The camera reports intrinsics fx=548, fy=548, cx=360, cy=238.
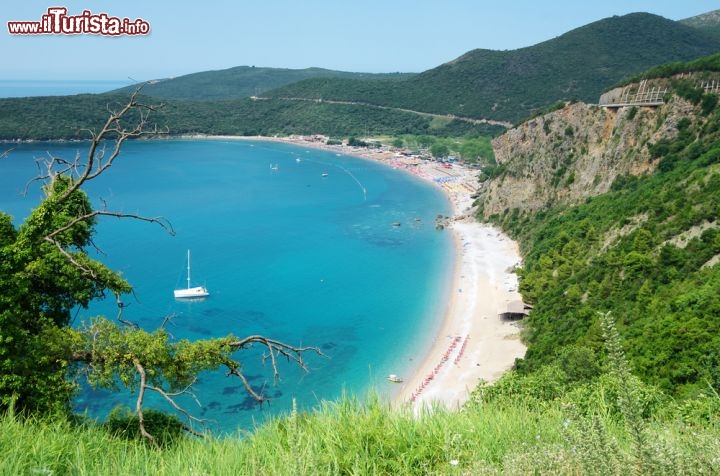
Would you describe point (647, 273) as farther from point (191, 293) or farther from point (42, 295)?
point (191, 293)

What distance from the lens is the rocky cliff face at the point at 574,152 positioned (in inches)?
1414

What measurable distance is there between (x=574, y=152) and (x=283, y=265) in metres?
25.0

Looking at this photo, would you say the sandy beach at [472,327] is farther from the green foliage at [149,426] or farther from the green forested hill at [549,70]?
the green forested hill at [549,70]

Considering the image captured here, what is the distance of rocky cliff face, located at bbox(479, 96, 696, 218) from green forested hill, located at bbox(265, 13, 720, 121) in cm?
5093

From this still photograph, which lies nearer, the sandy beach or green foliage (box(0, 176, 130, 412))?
green foliage (box(0, 176, 130, 412))

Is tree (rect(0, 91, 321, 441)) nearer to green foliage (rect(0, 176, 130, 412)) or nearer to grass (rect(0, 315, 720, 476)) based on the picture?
→ green foliage (rect(0, 176, 130, 412))

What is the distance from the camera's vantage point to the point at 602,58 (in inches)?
4200

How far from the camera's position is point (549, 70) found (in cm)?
10938

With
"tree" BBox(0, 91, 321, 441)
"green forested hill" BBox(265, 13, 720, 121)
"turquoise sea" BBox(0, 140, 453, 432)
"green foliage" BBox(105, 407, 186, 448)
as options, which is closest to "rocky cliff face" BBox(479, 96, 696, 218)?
"turquoise sea" BBox(0, 140, 453, 432)

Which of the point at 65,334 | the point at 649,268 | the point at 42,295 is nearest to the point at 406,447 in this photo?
the point at 65,334

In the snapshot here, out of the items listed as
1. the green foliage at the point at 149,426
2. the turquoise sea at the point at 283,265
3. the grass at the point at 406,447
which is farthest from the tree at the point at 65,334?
the turquoise sea at the point at 283,265

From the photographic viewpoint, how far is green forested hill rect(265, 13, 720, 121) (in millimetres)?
102312

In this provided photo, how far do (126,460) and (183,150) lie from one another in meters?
111

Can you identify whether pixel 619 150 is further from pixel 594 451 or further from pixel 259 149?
pixel 259 149
